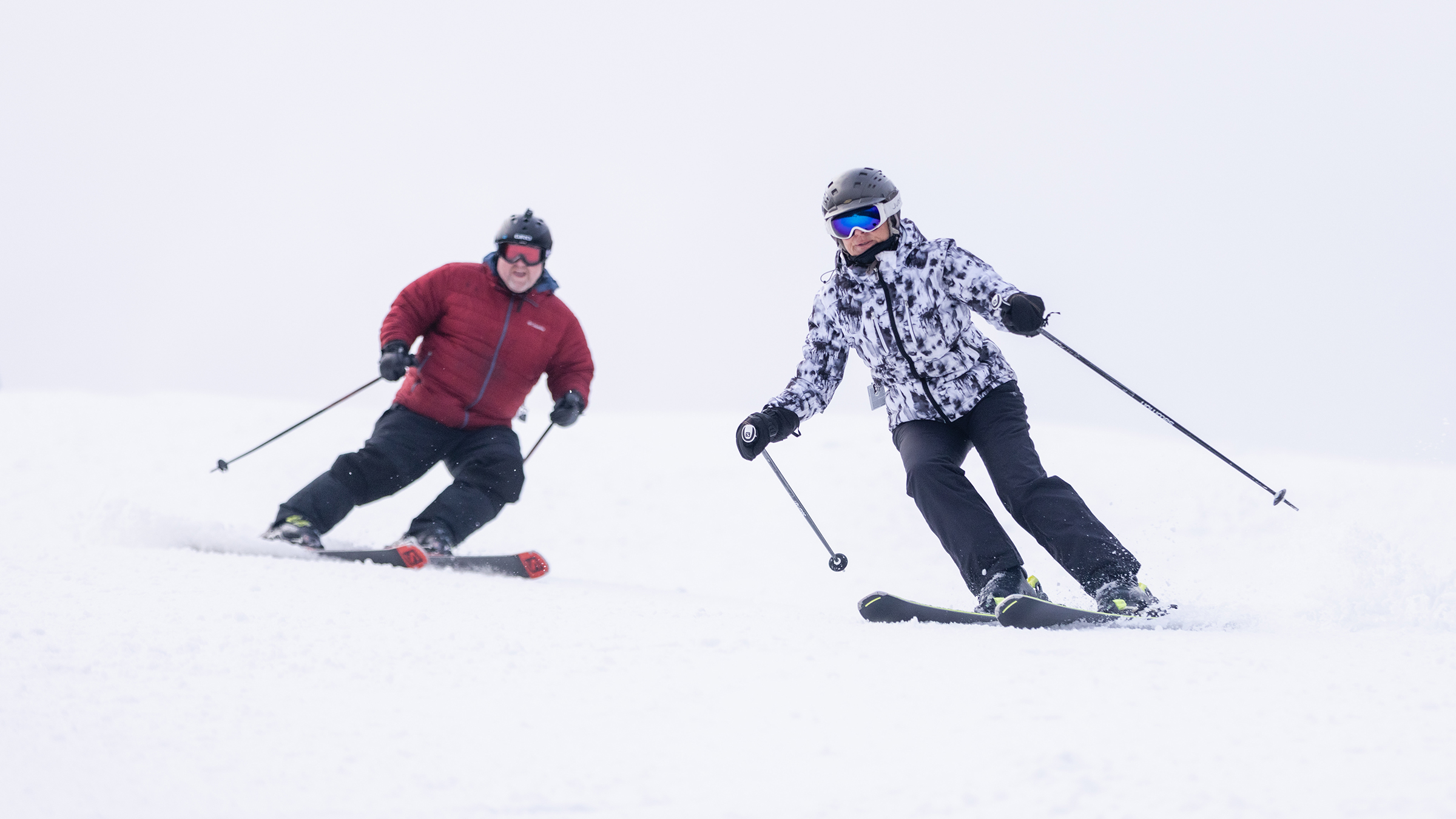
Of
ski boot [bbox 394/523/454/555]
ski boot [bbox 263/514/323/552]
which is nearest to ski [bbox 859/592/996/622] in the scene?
ski boot [bbox 394/523/454/555]

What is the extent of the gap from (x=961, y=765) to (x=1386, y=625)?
216 centimetres

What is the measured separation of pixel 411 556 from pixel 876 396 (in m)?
2.01

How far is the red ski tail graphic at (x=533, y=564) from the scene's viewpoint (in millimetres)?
4676

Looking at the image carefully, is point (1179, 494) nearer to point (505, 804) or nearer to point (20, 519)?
point (505, 804)

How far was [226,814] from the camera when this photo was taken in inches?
62.9

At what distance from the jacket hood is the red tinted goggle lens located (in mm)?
131

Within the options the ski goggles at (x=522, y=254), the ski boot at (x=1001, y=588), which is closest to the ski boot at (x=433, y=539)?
the ski goggles at (x=522, y=254)

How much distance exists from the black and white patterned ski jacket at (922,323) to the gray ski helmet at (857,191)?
161 millimetres

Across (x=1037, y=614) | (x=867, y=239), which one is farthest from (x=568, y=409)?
(x=1037, y=614)

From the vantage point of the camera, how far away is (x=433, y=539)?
4.75 metres

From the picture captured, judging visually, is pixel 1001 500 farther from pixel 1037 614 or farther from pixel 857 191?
pixel 857 191

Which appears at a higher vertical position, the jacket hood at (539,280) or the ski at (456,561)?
the jacket hood at (539,280)

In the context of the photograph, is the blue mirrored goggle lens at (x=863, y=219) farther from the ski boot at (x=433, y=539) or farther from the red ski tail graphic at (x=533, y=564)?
the ski boot at (x=433, y=539)

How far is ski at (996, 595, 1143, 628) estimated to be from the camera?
305 cm
